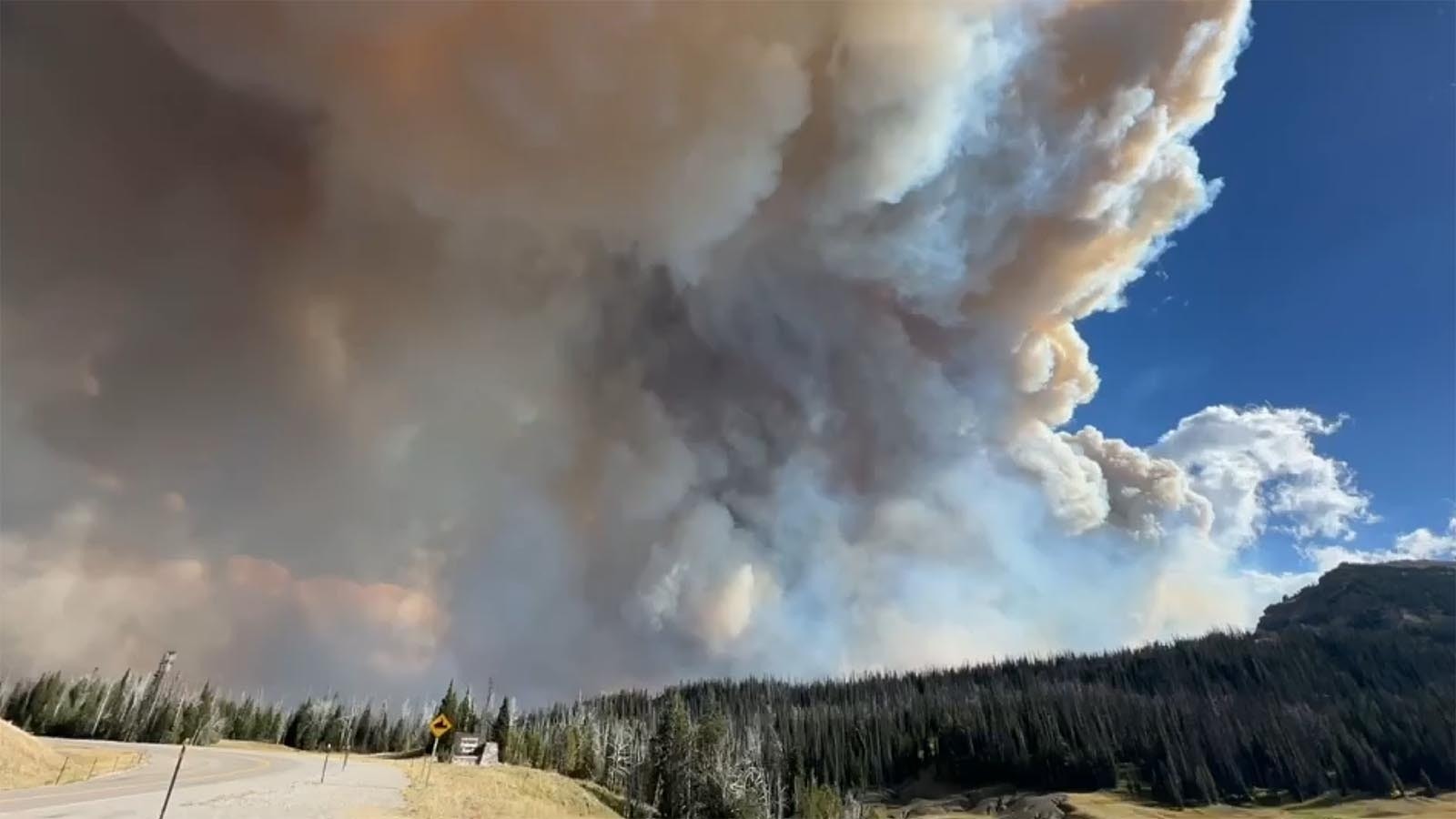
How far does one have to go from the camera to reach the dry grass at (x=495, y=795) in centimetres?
5297

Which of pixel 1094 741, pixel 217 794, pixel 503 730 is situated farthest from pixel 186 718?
pixel 1094 741

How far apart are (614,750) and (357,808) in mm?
96798

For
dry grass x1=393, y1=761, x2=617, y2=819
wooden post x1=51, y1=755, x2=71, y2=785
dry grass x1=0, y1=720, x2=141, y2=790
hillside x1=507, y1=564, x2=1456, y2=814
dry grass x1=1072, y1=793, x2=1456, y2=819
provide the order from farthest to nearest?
hillside x1=507, y1=564, x2=1456, y2=814 < dry grass x1=1072, y1=793, x2=1456, y2=819 < dry grass x1=393, y1=761, x2=617, y2=819 < wooden post x1=51, y1=755, x2=71, y2=785 < dry grass x1=0, y1=720, x2=141, y2=790

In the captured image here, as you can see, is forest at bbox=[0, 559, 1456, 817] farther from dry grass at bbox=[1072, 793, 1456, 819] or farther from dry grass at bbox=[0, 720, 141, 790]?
dry grass at bbox=[0, 720, 141, 790]

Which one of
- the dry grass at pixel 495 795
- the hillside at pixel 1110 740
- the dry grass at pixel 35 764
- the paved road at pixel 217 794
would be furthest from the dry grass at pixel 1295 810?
the dry grass at pixel 35 764

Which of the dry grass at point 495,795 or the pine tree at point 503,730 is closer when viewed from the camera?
the dry grass at point 495,795

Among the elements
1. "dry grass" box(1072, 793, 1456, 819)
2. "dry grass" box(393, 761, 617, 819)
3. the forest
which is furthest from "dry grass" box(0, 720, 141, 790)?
"dry grass" box(1072, 793, 1456, 819)

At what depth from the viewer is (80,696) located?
464ft

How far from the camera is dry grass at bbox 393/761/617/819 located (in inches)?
2085

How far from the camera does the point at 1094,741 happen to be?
156375 millimetres

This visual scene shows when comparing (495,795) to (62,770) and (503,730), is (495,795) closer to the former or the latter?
(62,770)

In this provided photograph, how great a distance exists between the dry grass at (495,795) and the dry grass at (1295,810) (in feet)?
291

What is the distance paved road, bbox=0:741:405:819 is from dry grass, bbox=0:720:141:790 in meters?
2.14

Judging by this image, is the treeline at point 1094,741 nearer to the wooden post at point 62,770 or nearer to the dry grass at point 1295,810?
the dry grass at point 1295,810
